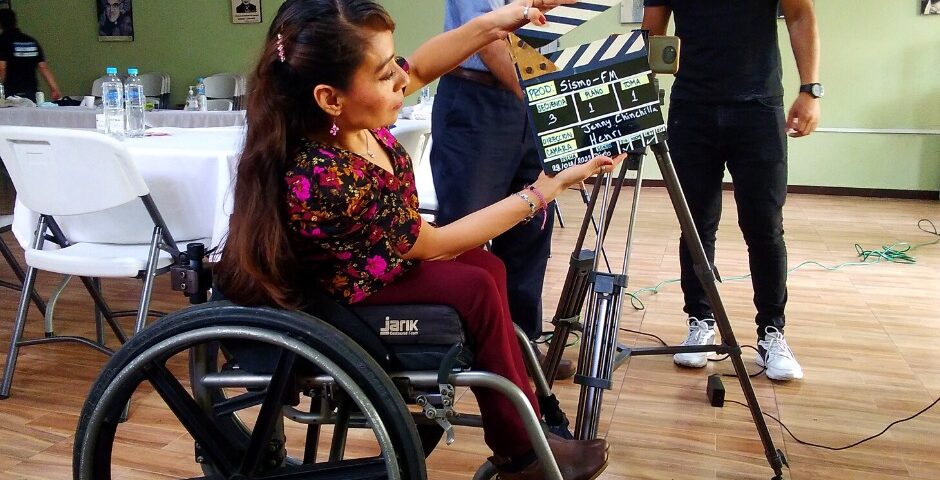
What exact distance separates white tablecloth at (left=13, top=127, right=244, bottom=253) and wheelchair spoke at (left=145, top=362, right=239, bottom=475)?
1.01 metres

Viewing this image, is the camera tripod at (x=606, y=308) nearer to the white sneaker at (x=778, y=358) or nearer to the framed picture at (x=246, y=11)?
the white sneaker at (x=778, y=358)

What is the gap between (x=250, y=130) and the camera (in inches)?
43.6

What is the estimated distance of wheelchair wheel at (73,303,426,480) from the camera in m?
1.02

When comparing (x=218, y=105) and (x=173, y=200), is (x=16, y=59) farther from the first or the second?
(x=173, y=200)

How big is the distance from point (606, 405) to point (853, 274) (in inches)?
80.8

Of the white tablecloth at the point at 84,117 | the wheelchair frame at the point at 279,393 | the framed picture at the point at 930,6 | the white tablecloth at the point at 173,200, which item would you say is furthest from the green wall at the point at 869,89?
the wheelchair frame at the point at 279,393

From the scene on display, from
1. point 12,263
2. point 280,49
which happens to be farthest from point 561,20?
point 12,263

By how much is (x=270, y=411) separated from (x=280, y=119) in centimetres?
43

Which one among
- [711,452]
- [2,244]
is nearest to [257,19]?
[2,244]

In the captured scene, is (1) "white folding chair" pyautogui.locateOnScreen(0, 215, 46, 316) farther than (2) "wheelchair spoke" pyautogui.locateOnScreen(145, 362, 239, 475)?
Yes

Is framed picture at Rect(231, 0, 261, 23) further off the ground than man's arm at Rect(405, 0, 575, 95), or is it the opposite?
framed picture at Rect(231, 0, 261, 23)

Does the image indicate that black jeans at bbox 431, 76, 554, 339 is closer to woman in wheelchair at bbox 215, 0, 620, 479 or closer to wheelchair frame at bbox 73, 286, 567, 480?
woman in wheelchair at bbox 215, 0, 620, 479

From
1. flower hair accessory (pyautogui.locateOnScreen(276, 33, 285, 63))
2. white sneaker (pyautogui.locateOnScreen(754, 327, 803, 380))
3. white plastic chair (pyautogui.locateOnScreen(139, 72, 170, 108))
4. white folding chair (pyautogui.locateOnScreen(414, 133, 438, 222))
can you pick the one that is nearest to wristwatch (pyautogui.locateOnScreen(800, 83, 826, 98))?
white sneaker (pyautogui.locateOnScreen(754, 327, 803, 380))

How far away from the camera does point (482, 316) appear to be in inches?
44.8
